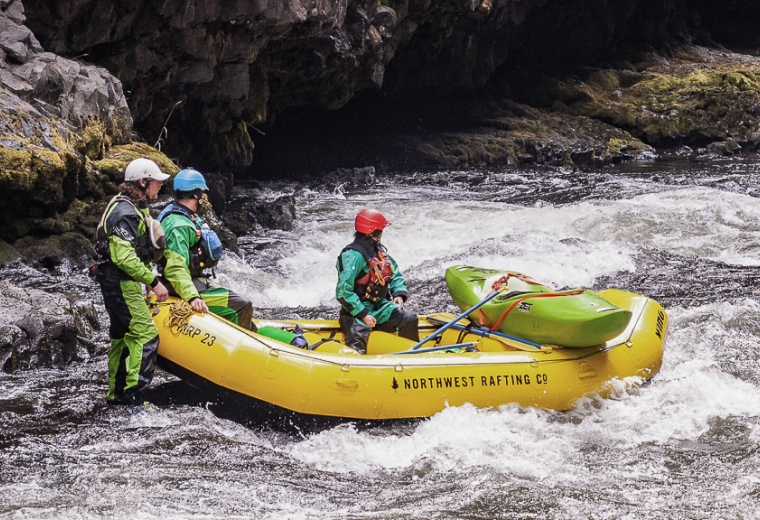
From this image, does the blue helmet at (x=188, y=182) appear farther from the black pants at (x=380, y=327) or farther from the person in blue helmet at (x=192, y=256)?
the black pants at (x=380, y=327)

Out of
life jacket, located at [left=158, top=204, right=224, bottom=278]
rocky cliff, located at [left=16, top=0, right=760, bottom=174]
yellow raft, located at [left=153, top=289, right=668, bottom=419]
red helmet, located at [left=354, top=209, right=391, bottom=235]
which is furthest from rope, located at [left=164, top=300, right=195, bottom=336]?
rocky cliff, located at [left=16, top=0, right=760, bottom=174]

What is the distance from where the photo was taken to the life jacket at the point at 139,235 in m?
5.24

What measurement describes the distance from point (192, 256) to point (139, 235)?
0.47m

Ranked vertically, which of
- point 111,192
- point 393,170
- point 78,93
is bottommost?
point 393,170

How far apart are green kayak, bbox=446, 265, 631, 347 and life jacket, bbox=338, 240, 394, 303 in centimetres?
85

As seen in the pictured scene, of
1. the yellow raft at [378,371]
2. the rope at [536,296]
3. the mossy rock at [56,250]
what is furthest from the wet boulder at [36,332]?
the rope at [536,296]

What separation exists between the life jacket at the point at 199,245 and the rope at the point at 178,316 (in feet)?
1.07

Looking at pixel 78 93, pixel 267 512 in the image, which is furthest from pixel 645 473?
pixel 78 93

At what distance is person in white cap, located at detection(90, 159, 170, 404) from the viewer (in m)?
5.21

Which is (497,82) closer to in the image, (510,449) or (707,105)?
(707,105)

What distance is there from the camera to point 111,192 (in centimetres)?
974

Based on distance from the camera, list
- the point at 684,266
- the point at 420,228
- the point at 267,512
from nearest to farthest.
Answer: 1. the point at 267,512
2. the point at 684,266
3. the point at 420,228

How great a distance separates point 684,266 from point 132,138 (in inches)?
302

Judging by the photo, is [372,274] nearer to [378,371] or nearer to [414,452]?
[378,371]
